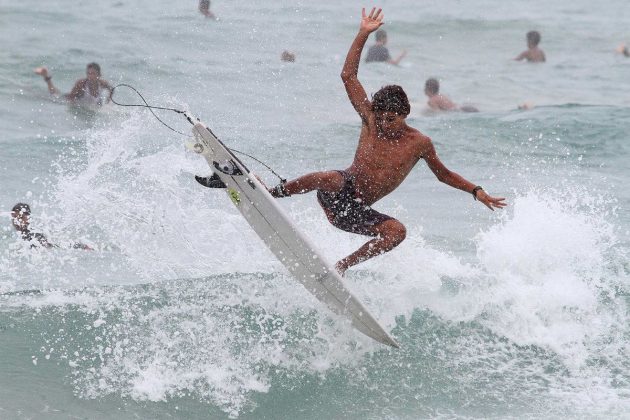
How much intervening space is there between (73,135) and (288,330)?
23.3ft

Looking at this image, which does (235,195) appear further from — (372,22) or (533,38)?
(533,38)

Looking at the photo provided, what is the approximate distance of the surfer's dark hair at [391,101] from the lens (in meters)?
6.40

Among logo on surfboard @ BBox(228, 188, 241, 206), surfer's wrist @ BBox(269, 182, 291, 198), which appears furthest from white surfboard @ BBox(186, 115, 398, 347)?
surfer's wrist @ BBox(269, 182, 291, 198)

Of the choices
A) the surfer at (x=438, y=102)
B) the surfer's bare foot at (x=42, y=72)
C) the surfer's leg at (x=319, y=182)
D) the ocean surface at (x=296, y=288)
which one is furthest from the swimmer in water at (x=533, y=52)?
the surfer's leg at (x=319, y=182)

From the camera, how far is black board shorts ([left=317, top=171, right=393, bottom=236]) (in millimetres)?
6672

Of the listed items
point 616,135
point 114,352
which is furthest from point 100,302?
point 616,135

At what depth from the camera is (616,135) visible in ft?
47.2

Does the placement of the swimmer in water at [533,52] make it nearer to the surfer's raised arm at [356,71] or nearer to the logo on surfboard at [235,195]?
the surfer's raised arm at [356,71]

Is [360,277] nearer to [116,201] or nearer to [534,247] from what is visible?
[534,247]

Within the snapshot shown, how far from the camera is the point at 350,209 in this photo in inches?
264

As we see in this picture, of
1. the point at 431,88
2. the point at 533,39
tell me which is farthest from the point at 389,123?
the point at 533,39

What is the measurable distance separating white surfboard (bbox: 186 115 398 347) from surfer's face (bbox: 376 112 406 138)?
884mm

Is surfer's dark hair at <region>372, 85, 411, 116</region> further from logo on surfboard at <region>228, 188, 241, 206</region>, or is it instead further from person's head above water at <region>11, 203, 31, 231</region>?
person's head above water at <region>11, 203, 31, 231</region>

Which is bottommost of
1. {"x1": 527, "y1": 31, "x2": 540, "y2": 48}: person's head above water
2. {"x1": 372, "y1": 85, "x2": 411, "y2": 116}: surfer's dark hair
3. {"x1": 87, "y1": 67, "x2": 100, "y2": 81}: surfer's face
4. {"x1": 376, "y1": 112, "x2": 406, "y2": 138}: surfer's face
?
{"x1": 87, "y1": 67, "x2": 100, "y2": 81}: surfer's face
